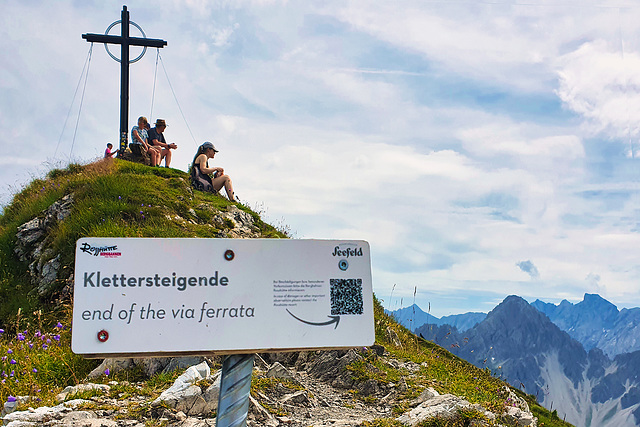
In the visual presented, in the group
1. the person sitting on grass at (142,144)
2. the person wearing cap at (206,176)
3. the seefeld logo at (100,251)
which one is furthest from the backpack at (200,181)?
the seefeld logo at (100,251)

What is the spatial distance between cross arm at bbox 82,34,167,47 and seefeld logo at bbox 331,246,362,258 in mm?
17168

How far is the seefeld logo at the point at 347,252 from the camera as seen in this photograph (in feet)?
11.4

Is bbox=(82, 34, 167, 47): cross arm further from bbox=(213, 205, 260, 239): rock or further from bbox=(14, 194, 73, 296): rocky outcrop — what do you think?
bbox=(213, 205, 260, 239): rock

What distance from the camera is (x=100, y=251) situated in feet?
10.8

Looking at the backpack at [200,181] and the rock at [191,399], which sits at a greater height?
the backpack at [200,181]

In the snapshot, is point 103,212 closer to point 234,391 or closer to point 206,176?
point 206,176

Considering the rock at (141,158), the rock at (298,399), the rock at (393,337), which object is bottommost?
the rock at (298,399)

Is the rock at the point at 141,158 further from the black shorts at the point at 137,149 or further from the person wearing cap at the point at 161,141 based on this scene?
the person wearing cap at the point at 161,141

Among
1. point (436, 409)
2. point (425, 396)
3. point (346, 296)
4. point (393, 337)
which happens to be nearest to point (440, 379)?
point (425, 396)

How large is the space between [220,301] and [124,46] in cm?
1736

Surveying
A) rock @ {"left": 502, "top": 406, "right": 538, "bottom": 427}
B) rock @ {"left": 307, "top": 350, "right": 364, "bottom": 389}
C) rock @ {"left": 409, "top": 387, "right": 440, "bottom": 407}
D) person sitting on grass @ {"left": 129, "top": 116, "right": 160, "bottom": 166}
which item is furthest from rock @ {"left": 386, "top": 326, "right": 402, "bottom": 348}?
person sitting on grass @ {"left": 129, "top": 116, "right": 160, "bottom": 166}

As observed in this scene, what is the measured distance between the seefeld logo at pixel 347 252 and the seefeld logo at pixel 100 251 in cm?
141

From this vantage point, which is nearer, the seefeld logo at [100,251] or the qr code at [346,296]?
the seefeld logo at [100,251]

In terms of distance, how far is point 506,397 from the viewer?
641cm
